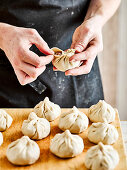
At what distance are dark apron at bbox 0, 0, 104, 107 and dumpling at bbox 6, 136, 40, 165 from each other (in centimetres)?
65

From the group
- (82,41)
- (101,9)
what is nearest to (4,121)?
(82,41)

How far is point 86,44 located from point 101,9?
0.40 metres

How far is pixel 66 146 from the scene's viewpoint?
4.37 feet

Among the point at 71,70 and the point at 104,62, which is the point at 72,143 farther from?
the point at 104,62

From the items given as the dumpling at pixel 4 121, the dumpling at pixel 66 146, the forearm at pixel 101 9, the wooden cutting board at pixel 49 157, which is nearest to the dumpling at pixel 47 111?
the wooden cutting board at pixel 49 157

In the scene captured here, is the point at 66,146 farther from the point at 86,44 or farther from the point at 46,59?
the point at 86,44

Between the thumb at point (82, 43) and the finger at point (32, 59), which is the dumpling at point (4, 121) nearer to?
the finger at point (32, 59)

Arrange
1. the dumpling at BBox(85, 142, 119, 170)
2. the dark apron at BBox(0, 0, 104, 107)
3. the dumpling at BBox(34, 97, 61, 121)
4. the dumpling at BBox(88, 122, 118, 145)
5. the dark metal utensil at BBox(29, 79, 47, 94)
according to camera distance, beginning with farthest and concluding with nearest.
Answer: the dark metal utensil at BBox(29, 79, 47, 94), the dark apron at BBox(0, 0, 104, 107), the dumpling at BBox(34, 97, 61, 121), the dumpling at BBox(88, 122, 118, 145), the dumpling at BBox(85, 142, 119, 170)

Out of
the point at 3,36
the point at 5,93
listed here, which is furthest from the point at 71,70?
the point at 5,93

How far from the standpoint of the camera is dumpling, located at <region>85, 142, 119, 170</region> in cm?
121

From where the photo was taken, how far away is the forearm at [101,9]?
1.89m

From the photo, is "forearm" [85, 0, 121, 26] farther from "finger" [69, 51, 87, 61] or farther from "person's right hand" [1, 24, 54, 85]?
"person's right hand" [1, 24, 54, 85]

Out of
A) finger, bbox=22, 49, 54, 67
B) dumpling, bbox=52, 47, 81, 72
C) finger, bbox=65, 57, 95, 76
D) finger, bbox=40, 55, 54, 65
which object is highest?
finger, bbox=22, 49, 54, 67

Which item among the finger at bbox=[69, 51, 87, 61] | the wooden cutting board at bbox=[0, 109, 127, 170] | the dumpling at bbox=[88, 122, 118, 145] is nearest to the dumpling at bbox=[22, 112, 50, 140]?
the wooden cutting board at bbox=[0, 109, 127, 170]
